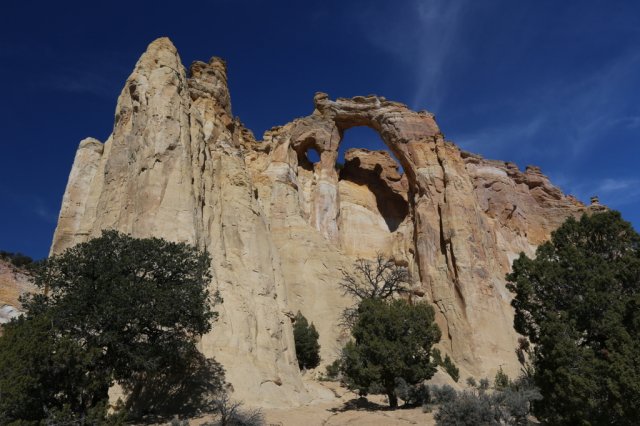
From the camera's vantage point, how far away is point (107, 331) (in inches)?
516

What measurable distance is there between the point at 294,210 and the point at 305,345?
43.5ft

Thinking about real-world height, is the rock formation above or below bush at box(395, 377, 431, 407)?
above

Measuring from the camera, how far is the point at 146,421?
14789mm

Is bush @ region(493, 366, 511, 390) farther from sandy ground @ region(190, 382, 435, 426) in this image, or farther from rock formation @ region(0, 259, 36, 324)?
rock formation @ region(0, 259, 36, 324)

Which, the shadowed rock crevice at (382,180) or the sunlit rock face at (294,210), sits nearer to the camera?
the sunlit rock face at (294,210)

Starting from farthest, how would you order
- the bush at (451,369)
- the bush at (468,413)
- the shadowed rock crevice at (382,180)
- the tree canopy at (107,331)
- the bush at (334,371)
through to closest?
the shadowed rock crevice at (382,180) → the bush at (451,369) → the bush at (334,371) → the bush at (468,413) → the tree canopy at (107,331)

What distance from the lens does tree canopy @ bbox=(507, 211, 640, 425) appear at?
12.2 metres

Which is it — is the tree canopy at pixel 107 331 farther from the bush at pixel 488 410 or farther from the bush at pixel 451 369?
the bush at pixel 451 369

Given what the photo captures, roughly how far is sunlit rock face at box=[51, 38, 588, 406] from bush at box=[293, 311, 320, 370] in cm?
142

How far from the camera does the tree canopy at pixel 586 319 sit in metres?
12.2

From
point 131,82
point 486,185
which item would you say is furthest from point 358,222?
point 131,82

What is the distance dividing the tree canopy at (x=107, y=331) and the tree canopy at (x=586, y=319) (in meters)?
9.96

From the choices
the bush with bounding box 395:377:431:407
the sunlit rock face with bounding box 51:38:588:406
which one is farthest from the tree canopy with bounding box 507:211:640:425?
the sunlit rock face with bounding box 51:38:588:406

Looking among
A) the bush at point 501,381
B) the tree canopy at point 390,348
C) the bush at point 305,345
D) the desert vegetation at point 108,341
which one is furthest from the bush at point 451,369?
the desert vegetation at point 108,341
